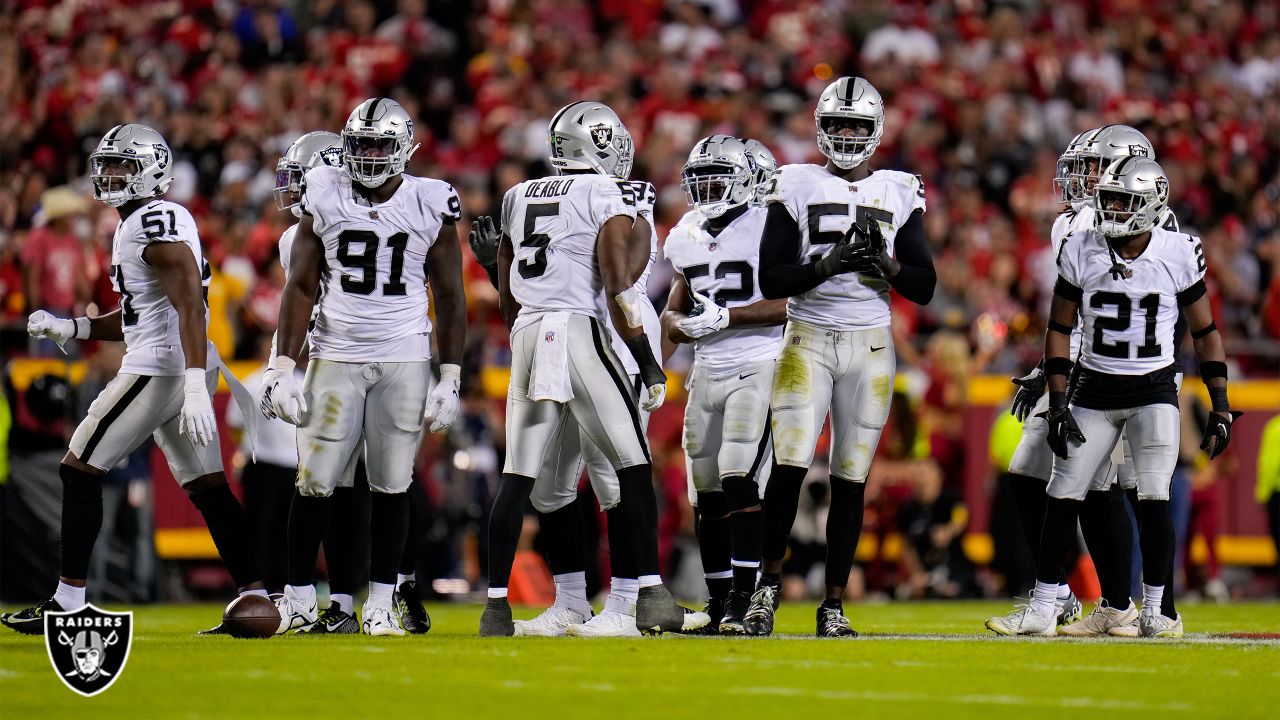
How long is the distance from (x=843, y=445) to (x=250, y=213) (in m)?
7.98

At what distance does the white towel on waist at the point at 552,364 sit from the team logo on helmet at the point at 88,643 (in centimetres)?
224

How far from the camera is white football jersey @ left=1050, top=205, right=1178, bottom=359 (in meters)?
8.49

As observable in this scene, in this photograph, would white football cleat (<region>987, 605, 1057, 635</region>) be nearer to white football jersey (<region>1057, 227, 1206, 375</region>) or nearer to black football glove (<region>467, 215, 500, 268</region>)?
white football jersey (<region>1057, 227, 1206, 375</region>)

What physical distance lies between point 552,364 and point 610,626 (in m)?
1.09

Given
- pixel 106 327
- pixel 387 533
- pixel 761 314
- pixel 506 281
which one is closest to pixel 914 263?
pixel 761 314

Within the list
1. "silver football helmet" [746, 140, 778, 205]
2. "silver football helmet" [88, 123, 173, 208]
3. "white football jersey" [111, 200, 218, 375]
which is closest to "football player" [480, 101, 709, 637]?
"silver football helmet" [746, 140, 778, 205]

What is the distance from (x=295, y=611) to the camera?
8.08 meters

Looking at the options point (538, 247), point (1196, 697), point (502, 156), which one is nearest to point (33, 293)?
point (502, 156)

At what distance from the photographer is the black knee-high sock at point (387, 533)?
7965 millimetres

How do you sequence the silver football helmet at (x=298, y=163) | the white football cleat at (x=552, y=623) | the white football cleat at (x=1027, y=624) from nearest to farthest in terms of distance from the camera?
1. the white football cleat at (x=552, y=623)
2. the white football cleat at (x=1027, y=624)
3. the silver football helmet at (x=298, y=163)

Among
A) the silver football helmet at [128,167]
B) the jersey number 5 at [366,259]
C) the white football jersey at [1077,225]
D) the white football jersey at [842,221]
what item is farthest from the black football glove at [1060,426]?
the silver football helmet at [128,167]

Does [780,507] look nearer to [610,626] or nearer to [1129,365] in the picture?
[610,626]

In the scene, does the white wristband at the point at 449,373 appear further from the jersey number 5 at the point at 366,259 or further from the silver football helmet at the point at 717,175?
the silver football helmet at the point at 717,175

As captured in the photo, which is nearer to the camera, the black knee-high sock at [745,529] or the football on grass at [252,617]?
the football on grass at [252,617]
